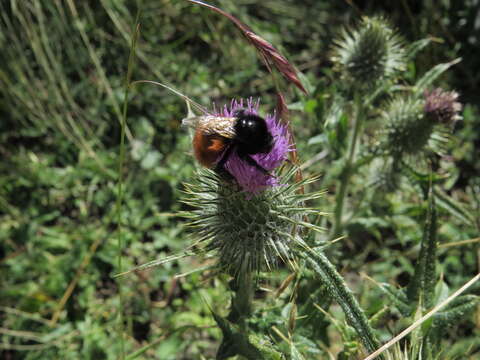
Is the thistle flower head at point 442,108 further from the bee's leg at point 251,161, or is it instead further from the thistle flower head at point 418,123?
the bee's leg at point 251,161

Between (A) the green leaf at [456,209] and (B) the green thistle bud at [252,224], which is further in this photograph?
(A) the green leaf at [456,209]

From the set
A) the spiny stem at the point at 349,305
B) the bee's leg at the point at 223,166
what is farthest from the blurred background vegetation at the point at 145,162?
the spiny stem at the point at 349,305

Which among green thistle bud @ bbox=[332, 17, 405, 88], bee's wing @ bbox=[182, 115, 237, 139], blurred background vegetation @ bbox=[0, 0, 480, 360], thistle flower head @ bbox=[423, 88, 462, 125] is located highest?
green thistle bud @ bbox=[332, 17, 405, 88]

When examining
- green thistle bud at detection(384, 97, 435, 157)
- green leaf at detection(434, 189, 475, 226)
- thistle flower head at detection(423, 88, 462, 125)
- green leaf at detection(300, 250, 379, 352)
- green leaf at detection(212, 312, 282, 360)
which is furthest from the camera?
green thistle bud at detection(384, 97, 435, 157)

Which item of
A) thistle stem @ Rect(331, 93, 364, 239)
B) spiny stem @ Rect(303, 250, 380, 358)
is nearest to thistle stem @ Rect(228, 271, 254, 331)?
spiny stem @ Rect(303, 250, 380, 358)

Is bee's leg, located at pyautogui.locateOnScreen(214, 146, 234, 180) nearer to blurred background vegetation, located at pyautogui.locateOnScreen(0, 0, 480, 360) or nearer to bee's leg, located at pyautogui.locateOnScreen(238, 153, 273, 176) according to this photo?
bee's leg, located at pyautogui.locateOnScreen(238, 153, 273, 176)

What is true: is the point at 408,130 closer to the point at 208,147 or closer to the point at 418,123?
the point at 418,123

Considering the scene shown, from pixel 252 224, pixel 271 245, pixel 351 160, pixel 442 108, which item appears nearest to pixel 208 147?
pixel 252 224
